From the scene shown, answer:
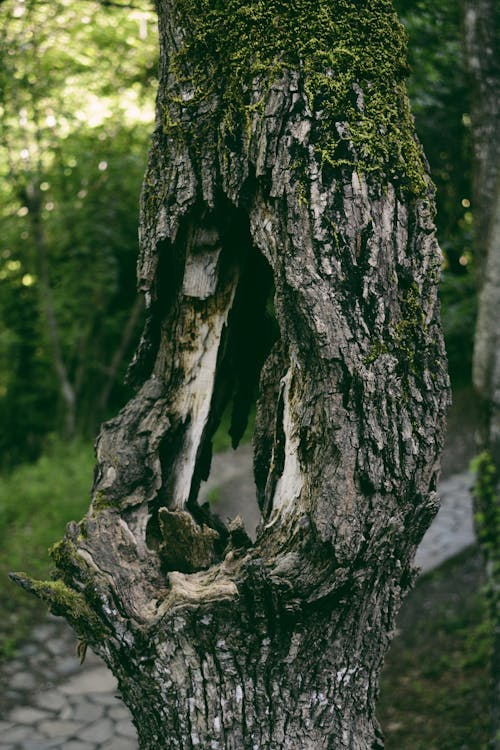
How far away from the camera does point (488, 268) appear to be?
4004 mm

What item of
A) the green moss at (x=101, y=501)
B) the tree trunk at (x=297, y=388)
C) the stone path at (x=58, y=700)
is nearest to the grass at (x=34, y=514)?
the stone path at (x=58, y=700)

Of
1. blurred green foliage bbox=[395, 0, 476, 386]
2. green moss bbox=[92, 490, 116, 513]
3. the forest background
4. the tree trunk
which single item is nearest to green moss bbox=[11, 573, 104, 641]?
the tree trunk

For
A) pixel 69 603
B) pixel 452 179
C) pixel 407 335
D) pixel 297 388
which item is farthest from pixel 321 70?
pixel 452 179

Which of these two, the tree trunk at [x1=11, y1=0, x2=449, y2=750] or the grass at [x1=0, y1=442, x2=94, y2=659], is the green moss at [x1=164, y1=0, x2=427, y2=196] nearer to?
the tree trunk at [x1=11, y1=0, x2=449, y2=750]

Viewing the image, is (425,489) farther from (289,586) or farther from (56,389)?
(56,389)

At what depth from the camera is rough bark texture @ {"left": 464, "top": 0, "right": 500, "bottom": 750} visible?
3910 millimetres

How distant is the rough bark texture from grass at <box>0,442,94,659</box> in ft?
9.48

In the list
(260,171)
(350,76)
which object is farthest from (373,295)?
(350,76)

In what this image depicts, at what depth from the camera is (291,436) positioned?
1.97 meters

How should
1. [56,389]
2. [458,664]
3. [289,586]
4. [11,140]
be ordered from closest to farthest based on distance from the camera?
1. [289,586]
2. [458,664]
3. [11,140]
4. [56,389]

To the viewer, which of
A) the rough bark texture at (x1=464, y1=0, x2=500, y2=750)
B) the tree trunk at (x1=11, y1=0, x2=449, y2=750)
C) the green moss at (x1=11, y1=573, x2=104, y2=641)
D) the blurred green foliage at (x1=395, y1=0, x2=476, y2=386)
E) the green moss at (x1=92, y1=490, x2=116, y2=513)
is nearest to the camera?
the tree trunk at (x1=11, y1=0, x2=449, y2=750)

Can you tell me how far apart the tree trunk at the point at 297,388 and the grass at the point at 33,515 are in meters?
3.30

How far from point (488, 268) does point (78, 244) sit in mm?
6360

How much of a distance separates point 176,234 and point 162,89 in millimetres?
415
